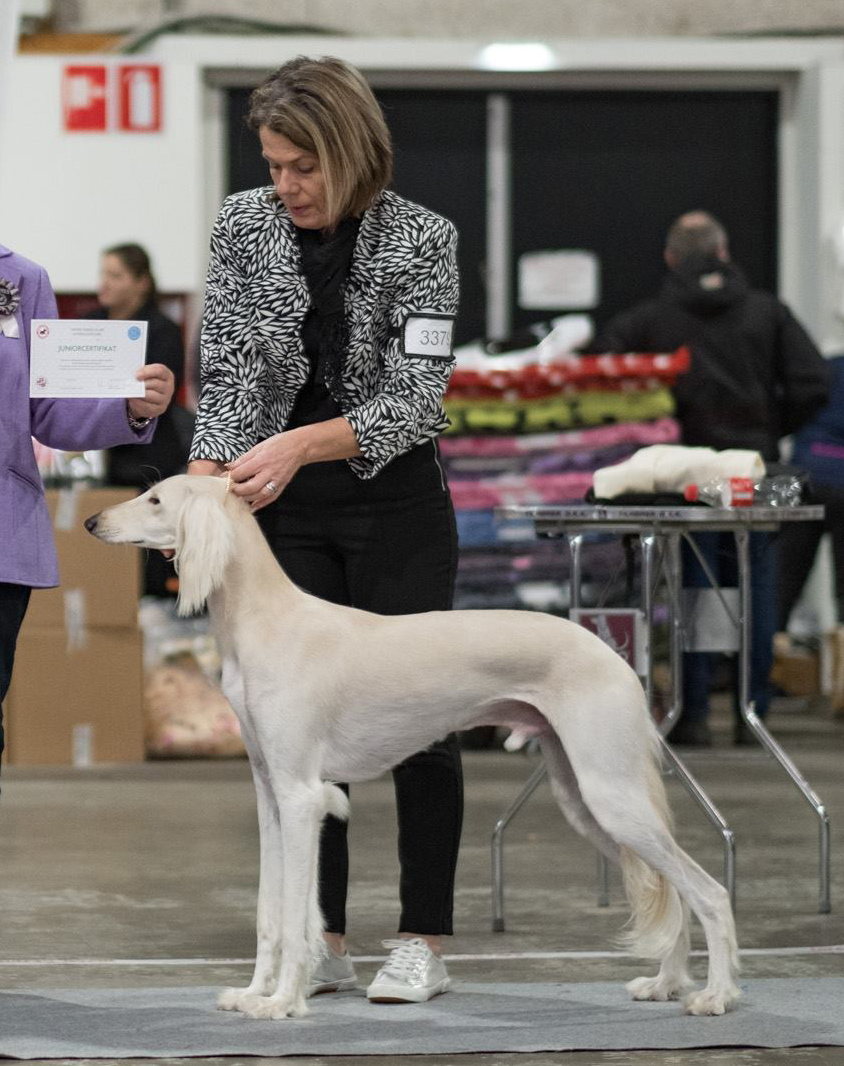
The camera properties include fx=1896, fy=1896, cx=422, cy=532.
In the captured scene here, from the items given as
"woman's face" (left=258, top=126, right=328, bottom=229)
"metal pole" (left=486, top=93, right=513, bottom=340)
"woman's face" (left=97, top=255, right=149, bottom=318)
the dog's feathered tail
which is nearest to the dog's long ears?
"woman's face" (left=258, top=126, right=328, bottom=229)

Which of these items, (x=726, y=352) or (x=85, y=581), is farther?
(x=726, y=352)

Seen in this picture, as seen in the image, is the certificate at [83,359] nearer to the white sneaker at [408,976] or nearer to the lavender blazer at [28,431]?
the lavender blazer at [28,431]

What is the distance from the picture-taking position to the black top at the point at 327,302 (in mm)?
3332

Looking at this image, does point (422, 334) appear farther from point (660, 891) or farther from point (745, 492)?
point (745, 492)

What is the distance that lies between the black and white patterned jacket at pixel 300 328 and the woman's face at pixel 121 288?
381cm

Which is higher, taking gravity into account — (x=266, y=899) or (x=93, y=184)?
(x=93, y=184)

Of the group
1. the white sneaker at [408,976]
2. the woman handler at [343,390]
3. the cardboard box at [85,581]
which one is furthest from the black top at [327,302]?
the cardboard box at [85,581]

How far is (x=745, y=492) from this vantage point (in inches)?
166

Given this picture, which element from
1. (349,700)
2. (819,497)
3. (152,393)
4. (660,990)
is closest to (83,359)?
→ (152,393)

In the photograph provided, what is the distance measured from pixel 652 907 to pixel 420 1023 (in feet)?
1.48

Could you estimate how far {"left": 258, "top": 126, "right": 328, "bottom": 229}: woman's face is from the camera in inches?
126

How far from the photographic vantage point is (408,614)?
336 cm

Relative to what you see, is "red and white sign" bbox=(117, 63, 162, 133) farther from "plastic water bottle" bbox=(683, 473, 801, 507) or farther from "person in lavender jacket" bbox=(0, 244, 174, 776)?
"person in lavender jacket" bbox=(0, 244, 174, 776)

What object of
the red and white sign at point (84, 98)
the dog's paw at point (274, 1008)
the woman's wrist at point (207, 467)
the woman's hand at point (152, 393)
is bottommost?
the dog's paw at point (274, 1008)
